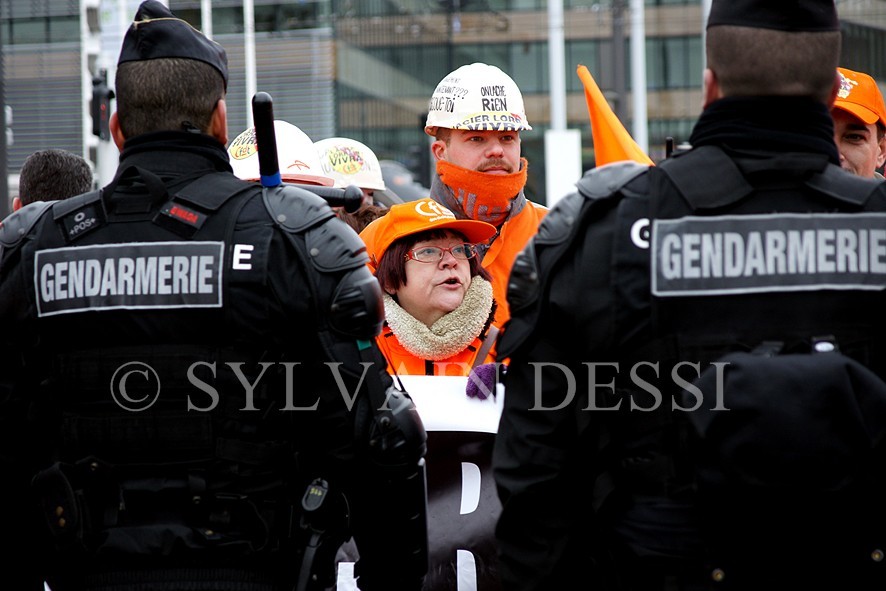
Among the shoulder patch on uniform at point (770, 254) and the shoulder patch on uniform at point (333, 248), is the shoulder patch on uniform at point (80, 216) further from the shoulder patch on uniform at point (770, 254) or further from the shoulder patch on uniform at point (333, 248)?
the shoulder patch on uniform at point (770, 254)

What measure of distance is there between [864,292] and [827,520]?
50 centimetres

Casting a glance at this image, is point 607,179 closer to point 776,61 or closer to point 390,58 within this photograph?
point 776,61

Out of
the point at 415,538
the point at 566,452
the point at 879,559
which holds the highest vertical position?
A: the point at 566,452

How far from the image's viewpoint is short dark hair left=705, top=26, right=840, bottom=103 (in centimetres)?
262

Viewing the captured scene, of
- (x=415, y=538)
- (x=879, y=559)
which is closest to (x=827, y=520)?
(x=879, y=559)

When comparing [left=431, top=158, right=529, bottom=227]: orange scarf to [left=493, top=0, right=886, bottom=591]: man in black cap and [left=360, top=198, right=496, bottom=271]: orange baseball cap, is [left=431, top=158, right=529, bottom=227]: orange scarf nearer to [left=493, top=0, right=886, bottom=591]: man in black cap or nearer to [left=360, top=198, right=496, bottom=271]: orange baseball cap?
[left=360, top=198, right=496, bottom=271]: orange baseball cap

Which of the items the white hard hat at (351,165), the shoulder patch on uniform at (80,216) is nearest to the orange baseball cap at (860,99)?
the shoulder patch on uniform at (80,216)

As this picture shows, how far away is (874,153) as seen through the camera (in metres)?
5.11

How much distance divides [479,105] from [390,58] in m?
28.0

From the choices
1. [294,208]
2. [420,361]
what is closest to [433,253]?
[420,361]

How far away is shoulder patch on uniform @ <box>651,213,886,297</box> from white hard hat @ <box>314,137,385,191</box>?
5324 mm

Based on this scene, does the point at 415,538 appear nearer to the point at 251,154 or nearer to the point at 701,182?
the point at 701,182

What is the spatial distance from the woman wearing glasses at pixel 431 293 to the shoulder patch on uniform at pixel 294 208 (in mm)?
1466

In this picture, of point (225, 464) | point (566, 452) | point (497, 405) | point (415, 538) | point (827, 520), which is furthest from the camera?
point (497, 405)
